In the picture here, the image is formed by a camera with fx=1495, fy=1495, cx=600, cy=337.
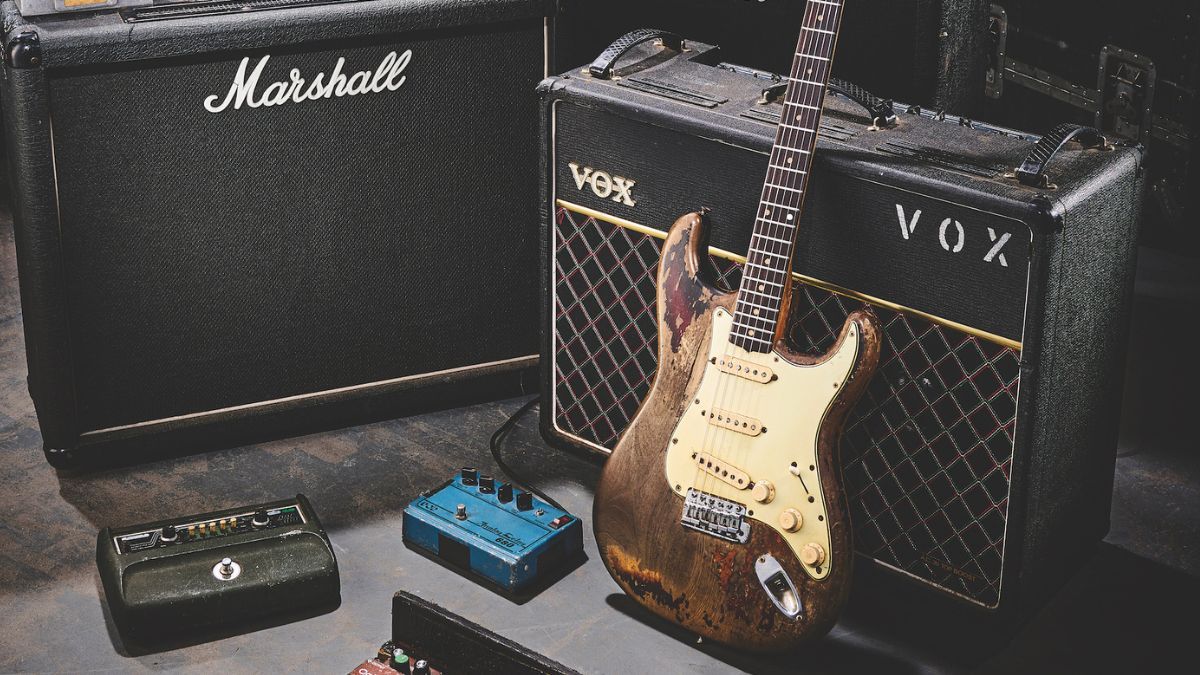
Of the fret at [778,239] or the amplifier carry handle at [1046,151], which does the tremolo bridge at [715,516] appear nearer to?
the fret at [778,239]

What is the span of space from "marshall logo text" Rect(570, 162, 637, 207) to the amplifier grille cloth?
49mm

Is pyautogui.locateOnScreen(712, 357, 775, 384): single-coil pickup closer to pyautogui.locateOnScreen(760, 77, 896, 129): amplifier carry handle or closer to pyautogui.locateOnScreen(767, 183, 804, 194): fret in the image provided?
pyautogui.locateOnScreen(767, 183, 804, 194): fret

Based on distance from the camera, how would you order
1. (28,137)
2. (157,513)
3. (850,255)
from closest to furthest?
(850,255), (28,137), (157,513)

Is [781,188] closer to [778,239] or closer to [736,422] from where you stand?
[778,239]

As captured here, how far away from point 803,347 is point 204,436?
1.04 metres

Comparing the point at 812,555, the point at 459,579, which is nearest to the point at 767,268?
the point at 812,555

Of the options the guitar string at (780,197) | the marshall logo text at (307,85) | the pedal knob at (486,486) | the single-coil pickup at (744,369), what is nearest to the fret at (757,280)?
the guitar string at (780,197)

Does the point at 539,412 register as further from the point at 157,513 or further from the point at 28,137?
the point at 28,137

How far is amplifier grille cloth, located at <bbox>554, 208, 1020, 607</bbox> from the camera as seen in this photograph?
1.95m

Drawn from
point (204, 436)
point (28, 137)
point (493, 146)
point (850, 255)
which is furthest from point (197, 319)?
point (850, 255)

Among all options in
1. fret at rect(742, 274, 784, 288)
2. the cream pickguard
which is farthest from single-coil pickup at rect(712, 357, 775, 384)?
fret at rect(742, 274, 784, 288)

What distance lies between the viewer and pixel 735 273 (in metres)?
2.12

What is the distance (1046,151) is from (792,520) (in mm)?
571

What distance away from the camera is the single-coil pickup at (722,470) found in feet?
6.55
